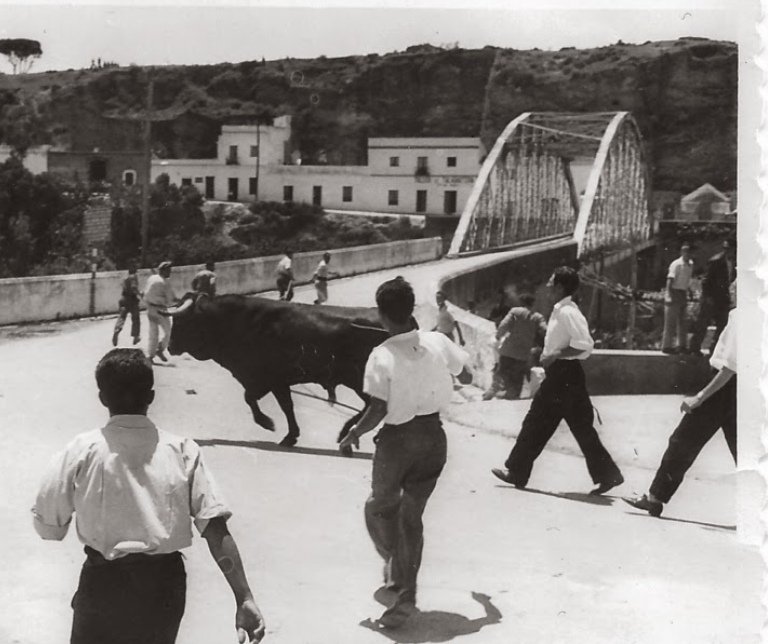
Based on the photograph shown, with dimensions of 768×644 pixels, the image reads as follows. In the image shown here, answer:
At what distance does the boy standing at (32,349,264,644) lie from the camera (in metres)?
3.35

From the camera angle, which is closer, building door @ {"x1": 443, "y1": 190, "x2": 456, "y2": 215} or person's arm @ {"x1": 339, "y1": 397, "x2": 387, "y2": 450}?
person's arm @ {"x1": 339, "y1": 397, "x2": 387, "y2": 450}

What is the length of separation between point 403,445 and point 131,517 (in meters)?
1.51

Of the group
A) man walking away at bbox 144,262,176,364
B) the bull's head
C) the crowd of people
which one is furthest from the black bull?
man walking away at bbox 144,262,176,364

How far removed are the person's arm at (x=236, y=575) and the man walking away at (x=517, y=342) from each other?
651 centimetres

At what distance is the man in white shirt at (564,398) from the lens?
6395 millimetres

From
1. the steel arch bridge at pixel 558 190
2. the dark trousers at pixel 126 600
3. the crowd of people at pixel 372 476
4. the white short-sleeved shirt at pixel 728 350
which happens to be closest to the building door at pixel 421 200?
the steel arch bridge at pixel 558 190

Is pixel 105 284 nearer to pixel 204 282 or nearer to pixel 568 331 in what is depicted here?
pixel 204 282

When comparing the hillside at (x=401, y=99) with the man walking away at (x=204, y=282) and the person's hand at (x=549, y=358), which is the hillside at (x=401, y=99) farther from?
the person's hand at (x=549, y=358)

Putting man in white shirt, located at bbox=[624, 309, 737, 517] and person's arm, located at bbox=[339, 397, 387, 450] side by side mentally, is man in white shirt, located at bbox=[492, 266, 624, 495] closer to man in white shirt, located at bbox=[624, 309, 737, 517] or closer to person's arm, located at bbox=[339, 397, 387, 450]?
man in white shirt, located at bbox=[624, 309, 737, 517]

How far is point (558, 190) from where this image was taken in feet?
166

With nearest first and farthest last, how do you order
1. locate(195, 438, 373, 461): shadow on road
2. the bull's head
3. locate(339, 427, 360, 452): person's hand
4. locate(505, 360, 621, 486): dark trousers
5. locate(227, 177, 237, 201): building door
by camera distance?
locate(339, 427, 360, 452): person's hand → locate(505, 360, 621, 486): dark trousers → locate(195, 438, 373, 461): shadow on road → the bull's head → locate(227, 177, 237, 201): building door

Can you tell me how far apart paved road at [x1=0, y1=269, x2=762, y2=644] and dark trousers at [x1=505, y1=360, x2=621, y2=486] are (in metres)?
0.20

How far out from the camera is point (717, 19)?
665 cm

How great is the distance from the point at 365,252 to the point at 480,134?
75942mm
